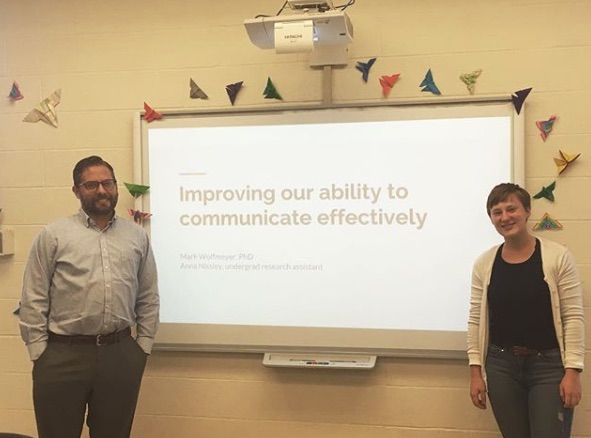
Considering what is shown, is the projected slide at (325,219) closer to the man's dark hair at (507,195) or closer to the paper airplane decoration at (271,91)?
the paper airplane decoration at (271,91)

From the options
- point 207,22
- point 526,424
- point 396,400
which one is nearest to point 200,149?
point 207,22

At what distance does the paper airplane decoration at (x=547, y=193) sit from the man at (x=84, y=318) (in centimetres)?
187

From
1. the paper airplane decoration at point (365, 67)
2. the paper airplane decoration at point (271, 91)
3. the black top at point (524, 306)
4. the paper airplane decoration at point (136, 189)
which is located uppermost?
the paper airplane decoration at point (365, 67)

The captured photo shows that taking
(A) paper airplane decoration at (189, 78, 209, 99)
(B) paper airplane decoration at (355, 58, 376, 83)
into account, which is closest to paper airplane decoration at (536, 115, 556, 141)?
(B) paper airplane decoration at (355, 58, 376, 83)

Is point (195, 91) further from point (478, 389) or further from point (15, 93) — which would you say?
point (478, 389)

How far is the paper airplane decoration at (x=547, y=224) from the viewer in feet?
9.07

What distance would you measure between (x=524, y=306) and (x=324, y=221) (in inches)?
40.6

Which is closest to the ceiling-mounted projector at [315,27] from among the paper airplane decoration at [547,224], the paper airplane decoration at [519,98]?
the paper airplane decoration at [519,98]

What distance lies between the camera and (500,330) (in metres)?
2.35

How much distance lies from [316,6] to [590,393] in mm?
2163

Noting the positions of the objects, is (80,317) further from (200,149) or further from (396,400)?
(396,400)

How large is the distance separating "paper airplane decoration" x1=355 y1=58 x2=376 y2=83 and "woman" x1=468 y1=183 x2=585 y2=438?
3.05 feet

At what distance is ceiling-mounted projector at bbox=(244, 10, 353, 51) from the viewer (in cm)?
255

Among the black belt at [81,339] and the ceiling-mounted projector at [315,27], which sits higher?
the ceiling-mounted projector at [315,27]
